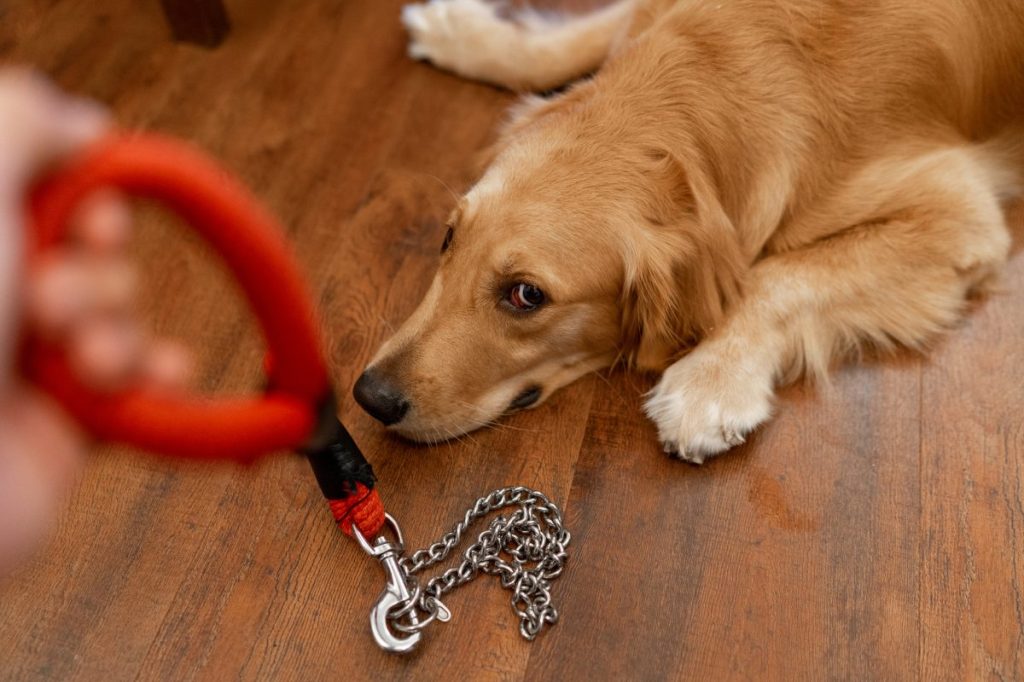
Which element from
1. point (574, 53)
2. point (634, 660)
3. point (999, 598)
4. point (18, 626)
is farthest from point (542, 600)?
point (574, 53)

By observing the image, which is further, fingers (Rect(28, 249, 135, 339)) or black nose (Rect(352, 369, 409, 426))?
black nose (Rect(352, 369, 409, 426))

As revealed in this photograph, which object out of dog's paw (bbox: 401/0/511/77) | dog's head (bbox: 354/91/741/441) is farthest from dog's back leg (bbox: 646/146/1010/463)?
dog's paw (bbox: 401/0/511/77)

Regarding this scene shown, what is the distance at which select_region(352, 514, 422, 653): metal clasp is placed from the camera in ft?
5.19

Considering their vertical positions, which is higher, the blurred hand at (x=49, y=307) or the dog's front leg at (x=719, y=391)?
the blurred hand at (x=49, y=307)

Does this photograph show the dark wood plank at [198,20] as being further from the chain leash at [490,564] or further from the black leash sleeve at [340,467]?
the chain leash at [490,564]

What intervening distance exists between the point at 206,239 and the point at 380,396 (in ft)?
3.36

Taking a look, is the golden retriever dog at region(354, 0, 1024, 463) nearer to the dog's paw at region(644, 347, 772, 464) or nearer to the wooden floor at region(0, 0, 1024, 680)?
the dog's paw at region(644, 347, 772, 464)

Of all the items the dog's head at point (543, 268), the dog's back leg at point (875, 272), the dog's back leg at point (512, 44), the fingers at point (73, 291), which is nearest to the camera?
the fingers at point (73, 291)

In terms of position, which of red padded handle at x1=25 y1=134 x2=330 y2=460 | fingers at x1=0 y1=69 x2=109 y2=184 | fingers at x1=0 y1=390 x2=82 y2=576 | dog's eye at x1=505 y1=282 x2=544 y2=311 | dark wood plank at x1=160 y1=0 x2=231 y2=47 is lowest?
dog's eye at x1=505 y1=282 x2=544 y2=311

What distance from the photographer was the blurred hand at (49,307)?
0.69 meters

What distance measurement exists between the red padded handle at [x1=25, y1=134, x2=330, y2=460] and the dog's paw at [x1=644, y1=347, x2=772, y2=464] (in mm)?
1197

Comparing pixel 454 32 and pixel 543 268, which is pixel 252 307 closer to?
pixel 543 268

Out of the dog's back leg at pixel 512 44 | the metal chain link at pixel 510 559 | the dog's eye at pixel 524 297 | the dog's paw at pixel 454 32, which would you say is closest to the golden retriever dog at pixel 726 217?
the dog's eye at pixel 524 297

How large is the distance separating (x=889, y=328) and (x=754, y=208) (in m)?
0.45
